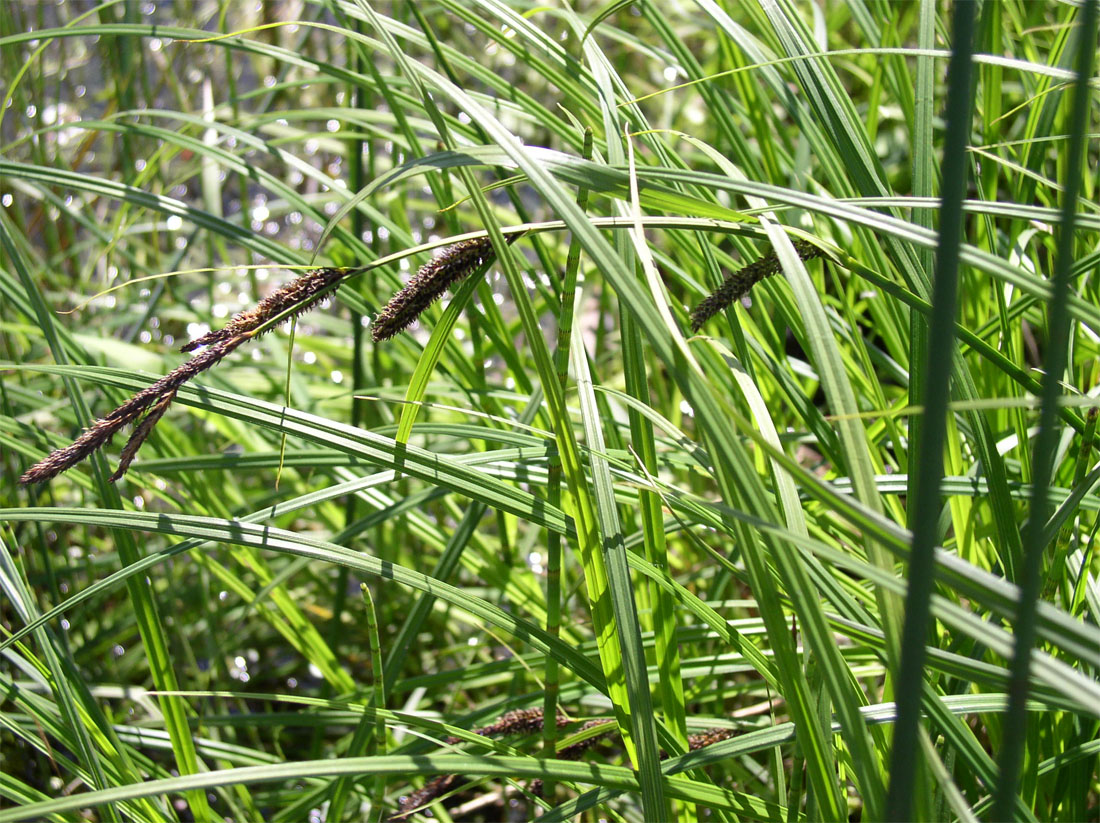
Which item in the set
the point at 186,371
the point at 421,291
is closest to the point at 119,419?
the point at 186,371

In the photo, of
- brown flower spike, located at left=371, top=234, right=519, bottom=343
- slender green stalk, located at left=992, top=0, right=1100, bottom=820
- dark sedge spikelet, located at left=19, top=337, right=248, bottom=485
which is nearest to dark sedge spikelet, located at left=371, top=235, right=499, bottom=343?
brown flower spike, located at left=371, top=234, right=519, bottom=343

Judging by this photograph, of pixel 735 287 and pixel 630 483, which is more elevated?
pixel 735 287

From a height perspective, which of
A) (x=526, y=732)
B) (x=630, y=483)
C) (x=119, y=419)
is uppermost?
(x=119, y=419)

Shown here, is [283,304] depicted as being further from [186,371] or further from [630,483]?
[630,483]

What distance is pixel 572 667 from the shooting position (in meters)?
Answer: 0.72

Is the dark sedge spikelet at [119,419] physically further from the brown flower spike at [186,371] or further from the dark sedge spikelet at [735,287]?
the dark sedge spikelet at [735,287]

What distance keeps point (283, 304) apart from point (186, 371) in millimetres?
77

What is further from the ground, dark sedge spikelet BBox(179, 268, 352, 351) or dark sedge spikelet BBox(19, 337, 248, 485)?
dark sedge spikelet BBox(179, 268, 352, 351)

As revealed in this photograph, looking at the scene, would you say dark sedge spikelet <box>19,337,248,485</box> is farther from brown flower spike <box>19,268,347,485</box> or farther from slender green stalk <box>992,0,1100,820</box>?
slender green stalk <box>992,0,1100,820</box>

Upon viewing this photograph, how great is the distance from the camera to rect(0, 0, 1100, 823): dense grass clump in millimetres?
494

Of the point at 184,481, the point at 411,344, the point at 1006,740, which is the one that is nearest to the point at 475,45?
the point at 411,344

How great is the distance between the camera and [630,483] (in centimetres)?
83

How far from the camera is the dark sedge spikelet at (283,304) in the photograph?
59cm

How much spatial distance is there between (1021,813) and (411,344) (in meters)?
0.96
